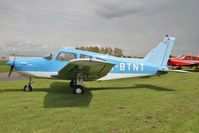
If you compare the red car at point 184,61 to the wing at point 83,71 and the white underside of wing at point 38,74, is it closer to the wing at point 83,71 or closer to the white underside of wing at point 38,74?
the wing at point 83,71

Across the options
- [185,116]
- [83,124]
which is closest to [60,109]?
[83,124]

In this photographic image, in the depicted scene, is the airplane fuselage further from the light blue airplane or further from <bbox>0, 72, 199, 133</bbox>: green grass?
<bbox>0, 72, 199, 133</bbox>: green grass

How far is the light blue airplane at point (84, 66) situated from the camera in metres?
5.60

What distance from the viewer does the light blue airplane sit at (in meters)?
5.60

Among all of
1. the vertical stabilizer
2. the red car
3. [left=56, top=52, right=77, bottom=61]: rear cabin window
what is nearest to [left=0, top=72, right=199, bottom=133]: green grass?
[left=56, top=52, right=77, bottom=61]: rear cabin window

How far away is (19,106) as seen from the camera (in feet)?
14.3

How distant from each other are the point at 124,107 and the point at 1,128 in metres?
3.20

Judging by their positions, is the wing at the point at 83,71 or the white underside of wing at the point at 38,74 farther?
the white underside of wing at the point at 38,74

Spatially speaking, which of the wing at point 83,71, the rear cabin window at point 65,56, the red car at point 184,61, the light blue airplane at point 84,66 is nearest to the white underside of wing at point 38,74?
the light blue airplane at point 84,66

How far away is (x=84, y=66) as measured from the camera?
5293 millimetres

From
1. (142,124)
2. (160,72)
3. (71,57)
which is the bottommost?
(142,124)

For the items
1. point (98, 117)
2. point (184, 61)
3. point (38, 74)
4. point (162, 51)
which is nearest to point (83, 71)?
point (38, 74)

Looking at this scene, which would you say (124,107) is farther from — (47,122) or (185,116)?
(47,122)

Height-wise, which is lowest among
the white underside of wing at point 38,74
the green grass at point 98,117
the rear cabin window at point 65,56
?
the green grass at point 98,117
